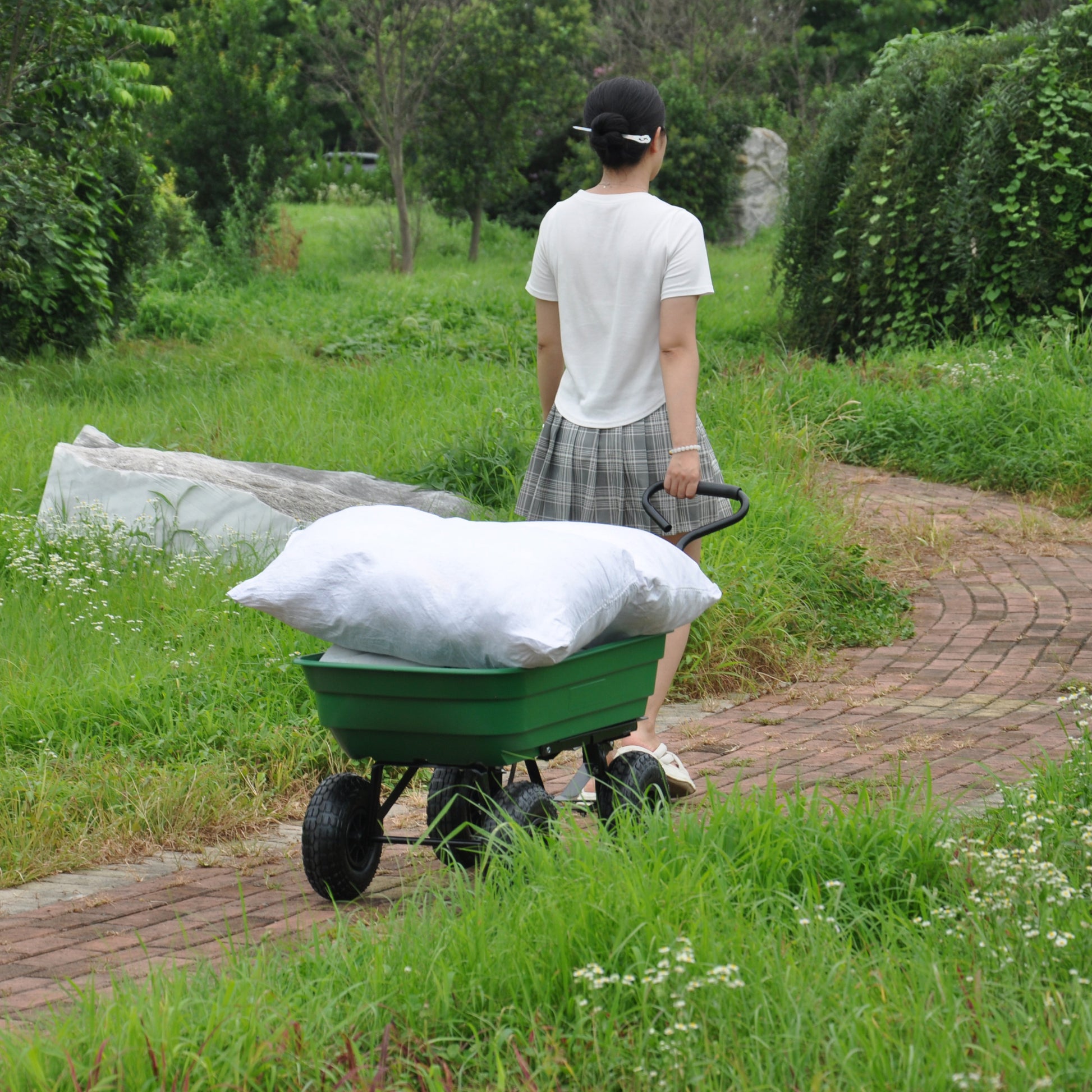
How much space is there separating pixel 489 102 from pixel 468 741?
19549mm

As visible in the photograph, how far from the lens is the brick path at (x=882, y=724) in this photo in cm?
336

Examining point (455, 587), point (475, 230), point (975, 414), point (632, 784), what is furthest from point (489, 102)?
point (455, 587)

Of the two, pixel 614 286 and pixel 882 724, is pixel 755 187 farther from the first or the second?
pixel 614 286

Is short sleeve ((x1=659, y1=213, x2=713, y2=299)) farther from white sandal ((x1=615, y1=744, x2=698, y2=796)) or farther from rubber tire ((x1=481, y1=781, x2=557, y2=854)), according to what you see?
rubber tire ((x1=481, y1=781, x2=557, y2=854))

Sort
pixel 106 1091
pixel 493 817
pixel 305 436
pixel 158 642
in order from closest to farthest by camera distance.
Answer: pixel 106 1091 → pixel 493 817 → pixel 158 642 → pixel 305 436

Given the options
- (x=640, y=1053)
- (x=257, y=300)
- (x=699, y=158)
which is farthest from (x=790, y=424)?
(x=699, y=158)

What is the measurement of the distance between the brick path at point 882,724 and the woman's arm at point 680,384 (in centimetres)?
91

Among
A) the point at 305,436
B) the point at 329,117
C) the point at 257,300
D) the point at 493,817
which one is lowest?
the point at 329,117

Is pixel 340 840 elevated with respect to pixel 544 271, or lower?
lower

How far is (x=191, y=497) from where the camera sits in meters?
6.39

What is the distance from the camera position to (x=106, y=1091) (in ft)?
7.39

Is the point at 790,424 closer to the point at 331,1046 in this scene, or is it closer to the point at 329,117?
the point at 331,1046

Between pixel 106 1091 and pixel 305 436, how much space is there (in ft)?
20.6

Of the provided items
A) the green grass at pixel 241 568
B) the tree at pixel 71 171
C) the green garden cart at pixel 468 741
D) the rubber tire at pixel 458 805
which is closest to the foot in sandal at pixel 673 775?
the green garden cart at pixel 468 741
